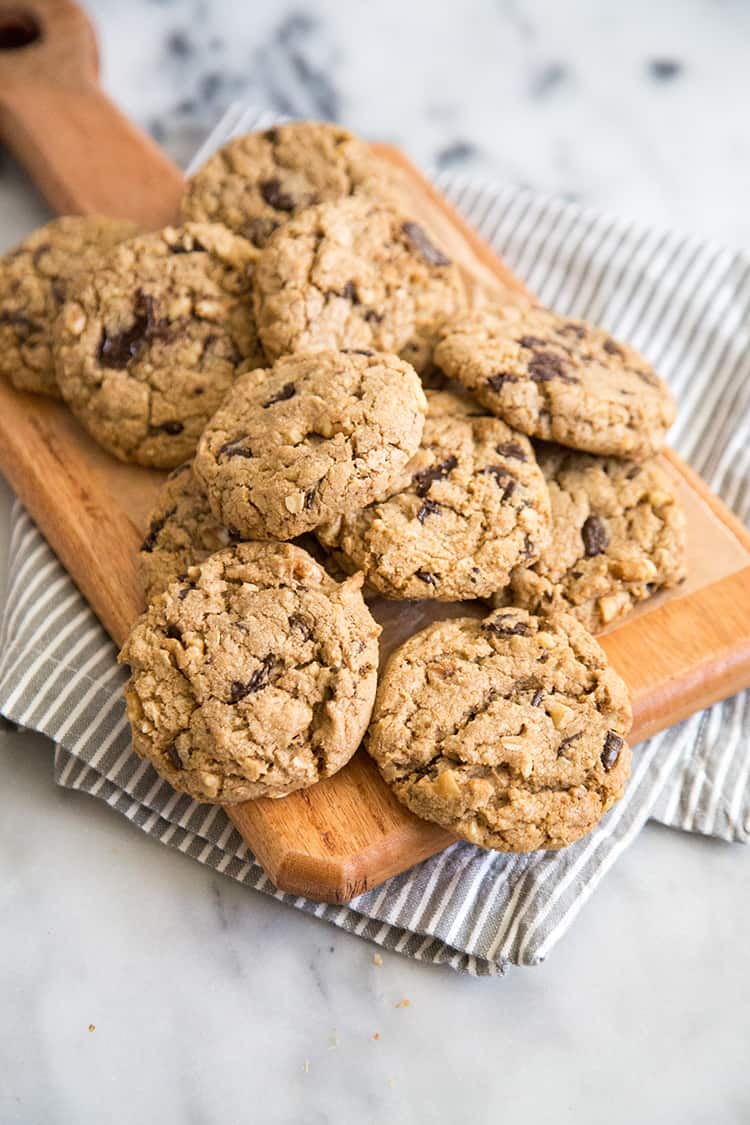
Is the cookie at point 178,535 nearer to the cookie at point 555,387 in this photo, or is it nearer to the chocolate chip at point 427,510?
the chocolate chip at point 427,510

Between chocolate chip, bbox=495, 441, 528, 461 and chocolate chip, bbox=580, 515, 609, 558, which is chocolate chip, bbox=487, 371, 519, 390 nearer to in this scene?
chocolate chip, bbox=495, 441, 528, 461

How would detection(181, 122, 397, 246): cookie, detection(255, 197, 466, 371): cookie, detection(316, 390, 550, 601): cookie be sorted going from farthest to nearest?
detection(181, 122, 397, 246): cookie < detection(255, 197, 466, 371): cookie < detection(316, 390, 550, 601): cookie

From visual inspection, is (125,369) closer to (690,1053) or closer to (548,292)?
(548,292)

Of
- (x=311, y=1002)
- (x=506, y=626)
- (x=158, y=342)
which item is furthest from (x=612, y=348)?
(x=311, y=1002)

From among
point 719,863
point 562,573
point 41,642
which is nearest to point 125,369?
point 41,642

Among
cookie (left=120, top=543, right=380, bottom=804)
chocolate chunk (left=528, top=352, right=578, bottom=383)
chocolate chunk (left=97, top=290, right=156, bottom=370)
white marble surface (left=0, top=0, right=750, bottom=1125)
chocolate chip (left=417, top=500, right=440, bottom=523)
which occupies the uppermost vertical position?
chocolate chunk (left=528, top=352, right=578, bottom=383)

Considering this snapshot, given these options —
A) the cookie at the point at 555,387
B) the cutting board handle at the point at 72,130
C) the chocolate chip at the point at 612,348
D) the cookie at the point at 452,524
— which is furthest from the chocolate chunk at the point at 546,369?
the cutting board handle at the point at 72,130

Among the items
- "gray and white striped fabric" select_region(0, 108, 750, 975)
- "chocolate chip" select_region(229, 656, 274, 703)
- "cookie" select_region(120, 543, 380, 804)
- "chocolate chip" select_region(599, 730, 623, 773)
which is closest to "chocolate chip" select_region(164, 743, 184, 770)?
"cookie" select_region(120, 543, 380, 804)
